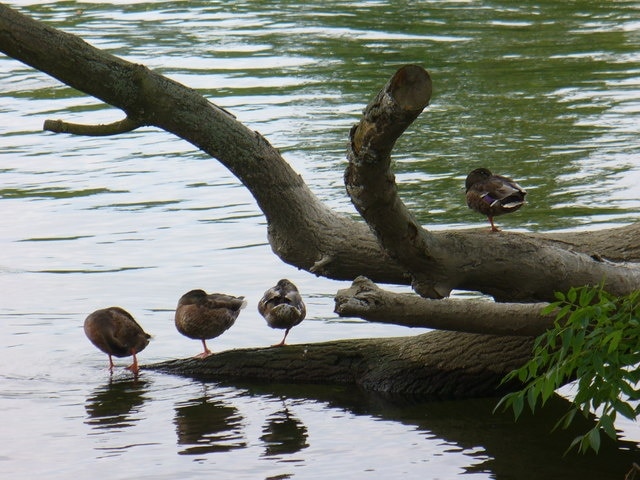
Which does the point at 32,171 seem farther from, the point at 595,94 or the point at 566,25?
the point at 566,25

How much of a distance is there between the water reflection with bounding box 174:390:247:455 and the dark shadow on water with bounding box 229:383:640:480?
1.19 ft

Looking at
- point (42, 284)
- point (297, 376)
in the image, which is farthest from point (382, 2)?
point (297, 376)

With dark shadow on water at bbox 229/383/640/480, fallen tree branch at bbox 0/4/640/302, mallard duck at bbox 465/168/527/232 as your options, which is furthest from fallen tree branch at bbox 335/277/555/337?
mallard duck at bbox 465/168/527/232

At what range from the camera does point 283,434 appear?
27.9 feet

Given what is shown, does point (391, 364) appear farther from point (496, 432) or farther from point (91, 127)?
point (91, 127)

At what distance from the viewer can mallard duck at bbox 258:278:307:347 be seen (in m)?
10.1

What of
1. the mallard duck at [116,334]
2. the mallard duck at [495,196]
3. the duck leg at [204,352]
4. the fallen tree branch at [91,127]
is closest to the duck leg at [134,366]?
the mallard duck at [116,334]

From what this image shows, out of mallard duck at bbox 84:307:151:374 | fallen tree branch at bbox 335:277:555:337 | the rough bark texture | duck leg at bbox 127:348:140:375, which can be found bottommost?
duck leg at bbox 127:348:140:375

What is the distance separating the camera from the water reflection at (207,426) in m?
8.30

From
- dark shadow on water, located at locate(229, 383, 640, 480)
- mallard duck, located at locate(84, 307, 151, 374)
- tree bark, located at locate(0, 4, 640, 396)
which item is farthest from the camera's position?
mallard duck, located at locate(84, 307, 151, 374)

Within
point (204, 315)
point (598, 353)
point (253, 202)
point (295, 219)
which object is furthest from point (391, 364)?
point (253, 202)

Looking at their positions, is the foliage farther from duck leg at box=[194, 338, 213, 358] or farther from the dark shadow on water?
duck leg at box=[194, 338, 213, 358]

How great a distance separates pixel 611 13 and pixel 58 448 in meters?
21.7

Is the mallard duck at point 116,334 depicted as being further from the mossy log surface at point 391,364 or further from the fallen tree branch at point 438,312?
the fallen tree branch at point 438,312
